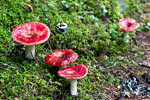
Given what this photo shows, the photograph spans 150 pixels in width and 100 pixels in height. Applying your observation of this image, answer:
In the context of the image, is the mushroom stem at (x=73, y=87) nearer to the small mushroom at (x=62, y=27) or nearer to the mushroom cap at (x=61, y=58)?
the mushroom cap at (x=61, y=58)

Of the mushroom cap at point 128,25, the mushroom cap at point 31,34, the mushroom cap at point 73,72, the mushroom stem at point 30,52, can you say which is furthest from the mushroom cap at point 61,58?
the mushroom cap at point 128,25

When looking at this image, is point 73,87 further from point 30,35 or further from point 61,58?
point 30,35

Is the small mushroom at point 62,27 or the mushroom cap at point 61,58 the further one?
the small mushroom at point 62,27

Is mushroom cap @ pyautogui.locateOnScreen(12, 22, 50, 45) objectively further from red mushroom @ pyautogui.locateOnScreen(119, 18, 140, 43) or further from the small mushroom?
red mushroom @ pyautogui.locateOnScreen(119, 18, 140, 43)

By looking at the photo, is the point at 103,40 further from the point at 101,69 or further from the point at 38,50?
the point at 38,50

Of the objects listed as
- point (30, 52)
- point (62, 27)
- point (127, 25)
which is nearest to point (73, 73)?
point (30, 52)

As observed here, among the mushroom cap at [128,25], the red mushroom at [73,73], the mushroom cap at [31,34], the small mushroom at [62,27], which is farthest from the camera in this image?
the mushroom cap at [128,25]

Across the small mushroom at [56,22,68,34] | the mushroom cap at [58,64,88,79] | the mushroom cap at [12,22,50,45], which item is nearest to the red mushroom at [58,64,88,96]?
the mushroom cap at [58,64,88,79]
